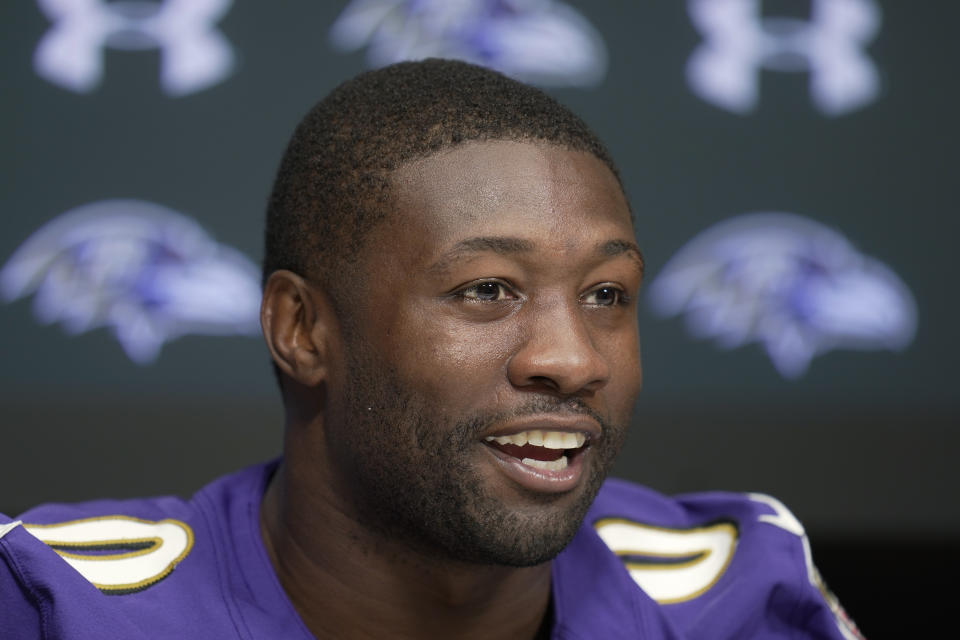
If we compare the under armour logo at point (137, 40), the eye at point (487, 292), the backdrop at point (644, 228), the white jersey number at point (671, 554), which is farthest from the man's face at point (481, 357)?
the under armour logo at point (137, 40)

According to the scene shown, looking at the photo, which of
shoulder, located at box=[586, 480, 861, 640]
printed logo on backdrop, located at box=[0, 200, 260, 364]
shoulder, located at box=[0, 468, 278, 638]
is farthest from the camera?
printed logo on backdrop, located at box=[0, 200, 260, 364]

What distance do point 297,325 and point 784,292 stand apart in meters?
1.42

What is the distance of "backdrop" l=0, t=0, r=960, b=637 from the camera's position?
88.6 inches

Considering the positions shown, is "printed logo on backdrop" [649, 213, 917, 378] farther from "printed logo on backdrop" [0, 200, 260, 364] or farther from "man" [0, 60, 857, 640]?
"man" [0, 60, 857, 640]

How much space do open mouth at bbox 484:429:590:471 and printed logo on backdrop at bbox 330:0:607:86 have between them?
4.29ft

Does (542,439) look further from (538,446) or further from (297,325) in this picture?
(297,325)

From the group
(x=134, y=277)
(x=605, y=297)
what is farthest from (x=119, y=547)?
(x=134, y=277)

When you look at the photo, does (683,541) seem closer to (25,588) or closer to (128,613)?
(128,613)

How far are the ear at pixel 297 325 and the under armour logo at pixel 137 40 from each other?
116cm

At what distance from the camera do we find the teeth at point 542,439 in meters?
1.16

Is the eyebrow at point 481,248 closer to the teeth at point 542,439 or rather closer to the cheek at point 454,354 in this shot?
the cheek at point 454,354

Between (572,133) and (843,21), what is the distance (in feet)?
4.61

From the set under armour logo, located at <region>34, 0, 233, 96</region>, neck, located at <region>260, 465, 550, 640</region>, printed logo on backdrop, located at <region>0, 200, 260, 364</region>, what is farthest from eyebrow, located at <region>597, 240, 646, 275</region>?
under armour logo, located at <region>34, 0, 233, 96</region>

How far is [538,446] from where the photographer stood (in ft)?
3.86
